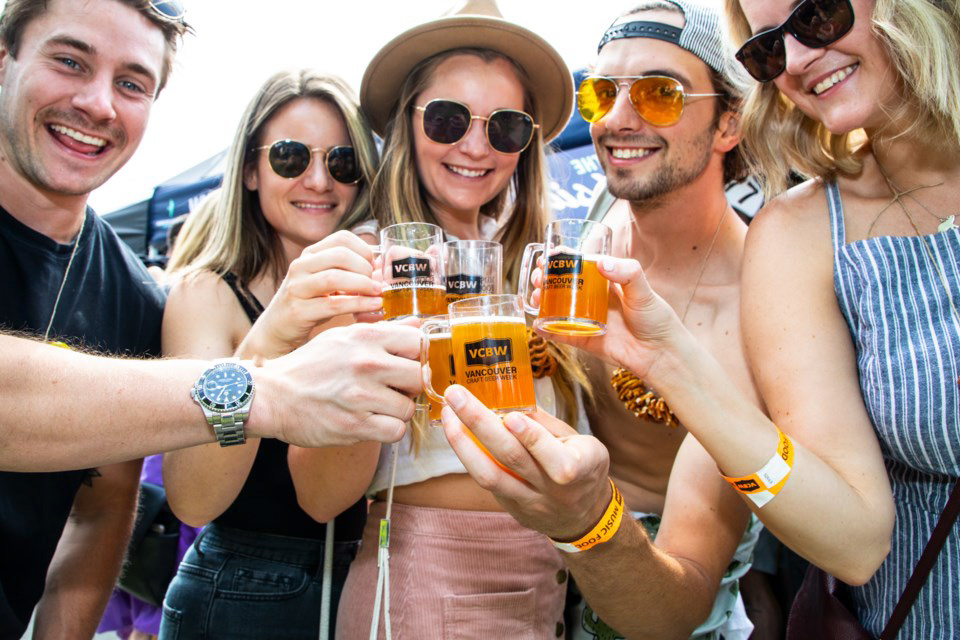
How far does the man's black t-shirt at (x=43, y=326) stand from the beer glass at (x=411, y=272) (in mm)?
1226

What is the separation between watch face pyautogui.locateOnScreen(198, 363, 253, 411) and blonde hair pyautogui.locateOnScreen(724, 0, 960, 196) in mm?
1994

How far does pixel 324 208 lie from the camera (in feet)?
10.3

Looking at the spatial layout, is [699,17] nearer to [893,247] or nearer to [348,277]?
[893,247]

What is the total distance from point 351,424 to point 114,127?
5.93ft

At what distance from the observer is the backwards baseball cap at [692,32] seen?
3375 mm

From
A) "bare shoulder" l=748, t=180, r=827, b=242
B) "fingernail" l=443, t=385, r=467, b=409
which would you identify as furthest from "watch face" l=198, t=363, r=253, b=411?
"bare shoulder" l=748, t=180, r=827, b=242

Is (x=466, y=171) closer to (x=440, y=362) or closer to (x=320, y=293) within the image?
(x=320, y=293)

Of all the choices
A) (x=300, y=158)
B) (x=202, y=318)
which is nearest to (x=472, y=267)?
(x=202, y=318)

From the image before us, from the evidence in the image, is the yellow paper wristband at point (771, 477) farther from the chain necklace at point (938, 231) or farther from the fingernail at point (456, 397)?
the fingernail at point (456, 397)

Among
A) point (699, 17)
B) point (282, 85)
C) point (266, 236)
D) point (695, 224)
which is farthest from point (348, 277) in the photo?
point (699, 17)

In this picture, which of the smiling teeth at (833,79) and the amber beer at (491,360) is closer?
the amber beer at (491,360)

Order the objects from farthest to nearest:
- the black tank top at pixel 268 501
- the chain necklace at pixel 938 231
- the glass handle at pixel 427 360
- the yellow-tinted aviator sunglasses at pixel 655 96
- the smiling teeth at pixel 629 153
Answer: the smiling teeth at pixel 629 153 → the yellow-tinted aviator sunglasses at pixel 655 96 → the black tank top at pixel 268 501 → the chain necklace at pixel 938 231 → the glass handle at pixel 427 360

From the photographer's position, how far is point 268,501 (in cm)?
278

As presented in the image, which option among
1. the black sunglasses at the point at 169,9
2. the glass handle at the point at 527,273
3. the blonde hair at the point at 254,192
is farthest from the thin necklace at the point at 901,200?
the black sunglasses at the point at 169,9
